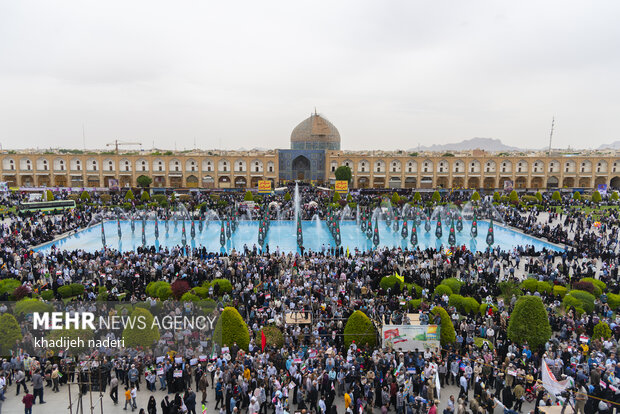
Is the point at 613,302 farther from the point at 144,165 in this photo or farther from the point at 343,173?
the point at 144,165

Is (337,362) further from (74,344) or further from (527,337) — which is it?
(74,344)

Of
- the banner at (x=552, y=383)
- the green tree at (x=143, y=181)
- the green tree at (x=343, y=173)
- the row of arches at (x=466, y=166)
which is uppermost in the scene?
the row of arches at (x=466, y=166)

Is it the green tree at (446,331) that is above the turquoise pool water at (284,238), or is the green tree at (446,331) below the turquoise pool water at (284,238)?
above

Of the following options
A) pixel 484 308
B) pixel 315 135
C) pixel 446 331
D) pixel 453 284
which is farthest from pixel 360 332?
pixel 315 135

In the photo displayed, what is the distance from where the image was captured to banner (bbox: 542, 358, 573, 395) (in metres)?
8.42

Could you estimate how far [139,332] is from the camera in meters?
10.3

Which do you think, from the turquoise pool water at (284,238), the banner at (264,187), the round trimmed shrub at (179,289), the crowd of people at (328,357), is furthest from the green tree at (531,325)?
the banner at (264,187)

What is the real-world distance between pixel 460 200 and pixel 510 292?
2929 cm

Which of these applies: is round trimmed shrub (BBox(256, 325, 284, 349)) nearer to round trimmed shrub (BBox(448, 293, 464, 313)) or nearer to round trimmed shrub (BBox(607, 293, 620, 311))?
round trimmed shrub (BBox(448, 293, 464, 313))

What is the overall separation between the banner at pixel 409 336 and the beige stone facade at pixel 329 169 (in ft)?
163

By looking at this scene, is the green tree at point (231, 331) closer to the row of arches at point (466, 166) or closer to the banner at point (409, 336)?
the banner at point (409, 336)

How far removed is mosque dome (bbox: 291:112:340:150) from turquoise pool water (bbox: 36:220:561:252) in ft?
108

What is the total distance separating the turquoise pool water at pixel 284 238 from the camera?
84.8ft

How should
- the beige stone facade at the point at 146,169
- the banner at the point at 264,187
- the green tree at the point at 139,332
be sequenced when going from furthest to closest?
the beige stone facade at the point at 146,169 → the banner at the point at 264,187 → the green tree at the point at 139,332
